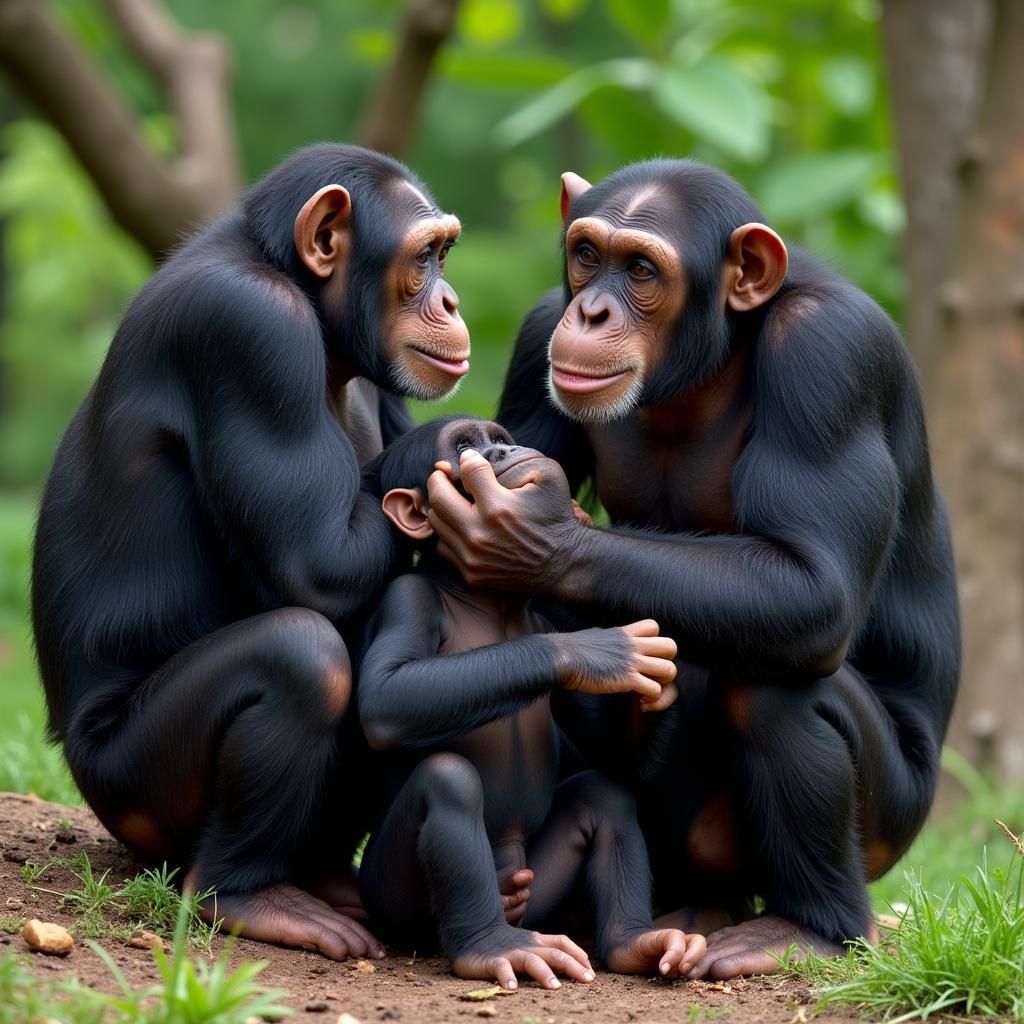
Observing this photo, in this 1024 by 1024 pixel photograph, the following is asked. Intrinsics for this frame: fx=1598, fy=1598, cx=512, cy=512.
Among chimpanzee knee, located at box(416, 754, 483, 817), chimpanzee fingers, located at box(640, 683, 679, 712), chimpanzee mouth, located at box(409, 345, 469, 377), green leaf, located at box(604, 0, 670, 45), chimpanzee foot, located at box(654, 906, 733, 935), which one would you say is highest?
green leaf, located at box(604, 0, 670, 45)

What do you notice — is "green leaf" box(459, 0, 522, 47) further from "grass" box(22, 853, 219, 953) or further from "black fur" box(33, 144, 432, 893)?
"grass" box(22, 853, 219, 953)

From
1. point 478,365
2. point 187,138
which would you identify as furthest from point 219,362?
point 478,365

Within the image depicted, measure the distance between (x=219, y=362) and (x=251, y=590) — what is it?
0.64 meters

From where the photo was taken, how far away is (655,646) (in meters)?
4.15

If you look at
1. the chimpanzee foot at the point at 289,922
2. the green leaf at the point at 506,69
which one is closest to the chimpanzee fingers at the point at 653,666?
the chimpanzee foot at the point at 289,922

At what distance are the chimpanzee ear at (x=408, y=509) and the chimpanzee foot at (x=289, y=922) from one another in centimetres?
104

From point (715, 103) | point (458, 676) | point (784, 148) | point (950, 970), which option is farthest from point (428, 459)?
point (784, 148)

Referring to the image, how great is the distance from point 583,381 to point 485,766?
3.58 ft

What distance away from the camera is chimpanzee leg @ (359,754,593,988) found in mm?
3930

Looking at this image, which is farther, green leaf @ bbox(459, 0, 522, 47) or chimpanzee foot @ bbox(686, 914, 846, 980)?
green leaf @ bbox(459, 0, 522, 47)

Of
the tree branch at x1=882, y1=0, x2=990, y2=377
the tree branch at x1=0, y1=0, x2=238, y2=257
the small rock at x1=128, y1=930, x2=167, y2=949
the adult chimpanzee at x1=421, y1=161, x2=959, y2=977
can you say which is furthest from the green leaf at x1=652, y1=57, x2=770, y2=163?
the small rock at x1=128, y1=930, x2=167, y2=949

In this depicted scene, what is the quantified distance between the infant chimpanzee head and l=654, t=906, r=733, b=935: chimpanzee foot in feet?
4.35

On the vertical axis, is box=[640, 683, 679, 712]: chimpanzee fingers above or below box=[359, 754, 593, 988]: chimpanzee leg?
above

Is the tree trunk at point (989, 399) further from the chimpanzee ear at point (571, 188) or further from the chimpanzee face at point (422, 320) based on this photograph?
the chimpanzee face at point (422, 320)
